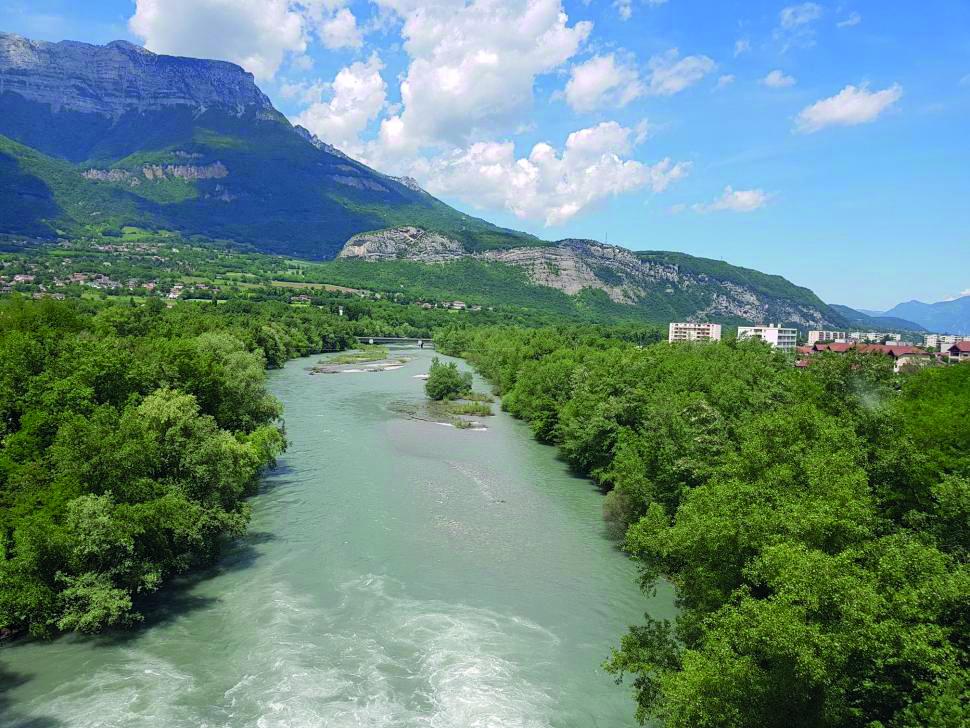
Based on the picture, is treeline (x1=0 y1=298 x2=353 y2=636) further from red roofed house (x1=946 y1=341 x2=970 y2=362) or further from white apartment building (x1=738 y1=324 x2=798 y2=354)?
white apartment building (x1=738 y1=324 x2=798 y2=354)

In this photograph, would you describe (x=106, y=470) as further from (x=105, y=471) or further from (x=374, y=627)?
(x=374, y=627)

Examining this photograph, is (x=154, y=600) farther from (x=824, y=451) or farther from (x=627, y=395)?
(x=627, y=395)

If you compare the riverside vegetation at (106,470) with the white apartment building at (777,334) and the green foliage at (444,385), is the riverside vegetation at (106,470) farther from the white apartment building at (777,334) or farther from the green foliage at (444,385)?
the white apartment building at (777,334)

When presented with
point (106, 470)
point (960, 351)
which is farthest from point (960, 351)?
point (106, 470)

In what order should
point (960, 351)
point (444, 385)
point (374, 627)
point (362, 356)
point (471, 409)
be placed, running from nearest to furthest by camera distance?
point (374, 627), point (471, 409), point (444, 385), point (960, 351), point (362, 356)

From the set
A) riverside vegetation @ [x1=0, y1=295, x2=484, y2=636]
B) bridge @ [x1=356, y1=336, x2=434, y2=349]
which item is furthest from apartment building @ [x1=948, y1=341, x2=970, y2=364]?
riverside vegetation @ [x1=0, y1=295, x2=484, y2=636]

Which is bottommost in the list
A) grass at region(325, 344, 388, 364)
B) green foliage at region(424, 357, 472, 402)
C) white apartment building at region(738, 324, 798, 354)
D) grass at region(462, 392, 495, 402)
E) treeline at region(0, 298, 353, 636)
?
grass at region(325, 344, 388, 364)
